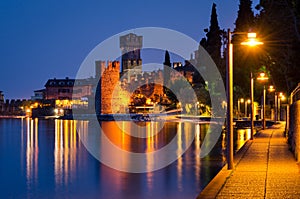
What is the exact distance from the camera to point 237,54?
52.2 meters

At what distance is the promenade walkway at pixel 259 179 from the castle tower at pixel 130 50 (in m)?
155

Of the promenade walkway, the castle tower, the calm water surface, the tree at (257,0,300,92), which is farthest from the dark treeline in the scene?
the castle tower

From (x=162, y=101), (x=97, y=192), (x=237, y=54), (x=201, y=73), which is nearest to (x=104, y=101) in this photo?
(x=162, y=101)

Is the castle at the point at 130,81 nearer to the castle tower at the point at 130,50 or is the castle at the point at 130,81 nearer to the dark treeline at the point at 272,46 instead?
the castle tower at the point at 130,50

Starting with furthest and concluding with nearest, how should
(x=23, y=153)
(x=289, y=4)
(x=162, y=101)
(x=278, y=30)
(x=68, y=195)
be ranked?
(x=162, y=101) → (x=23, y=153) → (x=278, y=30) → (x=289, y=4) → (x=68, y=195)

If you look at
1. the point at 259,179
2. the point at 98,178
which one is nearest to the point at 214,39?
the point at 98,178

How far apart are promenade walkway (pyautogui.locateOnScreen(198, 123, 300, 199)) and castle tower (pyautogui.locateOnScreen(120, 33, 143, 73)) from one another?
154551 millimetres

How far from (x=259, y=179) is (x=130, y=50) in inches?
6732

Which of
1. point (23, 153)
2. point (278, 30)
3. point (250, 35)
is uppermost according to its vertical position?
point (278, 30)

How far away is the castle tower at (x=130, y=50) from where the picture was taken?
175000 mm

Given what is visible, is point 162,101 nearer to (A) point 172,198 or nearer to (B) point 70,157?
(B) point 70,157

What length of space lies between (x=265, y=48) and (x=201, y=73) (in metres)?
43.0

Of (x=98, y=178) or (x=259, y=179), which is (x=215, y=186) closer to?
(x=259, y=179)

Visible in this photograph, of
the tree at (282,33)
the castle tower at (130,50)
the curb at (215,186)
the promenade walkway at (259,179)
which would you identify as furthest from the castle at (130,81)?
the curb at (215,186)
